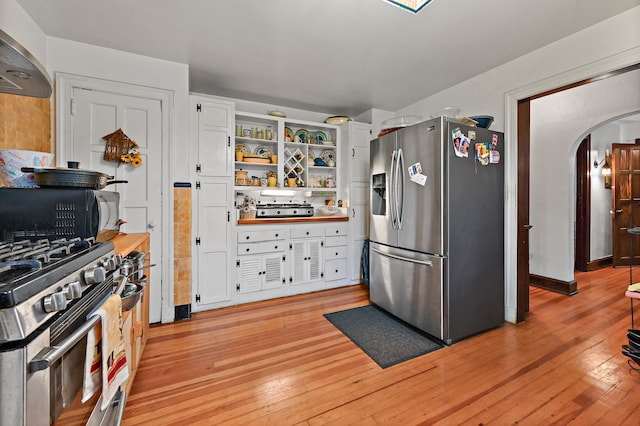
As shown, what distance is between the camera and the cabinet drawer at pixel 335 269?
3.78m

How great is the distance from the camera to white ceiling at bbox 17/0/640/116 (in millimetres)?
1991

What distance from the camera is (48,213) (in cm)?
136

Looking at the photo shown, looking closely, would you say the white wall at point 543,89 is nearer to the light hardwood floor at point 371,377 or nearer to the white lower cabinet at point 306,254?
the light hardwood floor at point 371,377

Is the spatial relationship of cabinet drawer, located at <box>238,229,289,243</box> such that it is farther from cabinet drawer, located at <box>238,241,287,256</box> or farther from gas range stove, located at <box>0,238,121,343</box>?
gas range stove, located at <box>0,238,121,343</box>

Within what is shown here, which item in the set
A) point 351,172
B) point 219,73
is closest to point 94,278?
point 219,73

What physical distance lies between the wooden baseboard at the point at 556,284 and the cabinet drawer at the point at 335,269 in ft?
8.89

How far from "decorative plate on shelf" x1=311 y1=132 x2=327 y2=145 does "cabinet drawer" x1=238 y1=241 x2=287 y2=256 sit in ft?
5.53

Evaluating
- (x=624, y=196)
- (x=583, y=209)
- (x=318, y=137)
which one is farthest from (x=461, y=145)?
(x=624, y=196)

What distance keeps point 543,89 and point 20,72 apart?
3596 mm

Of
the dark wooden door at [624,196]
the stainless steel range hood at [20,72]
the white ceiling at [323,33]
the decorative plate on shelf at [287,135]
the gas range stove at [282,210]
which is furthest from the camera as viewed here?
the dark wooden door at [624,196]

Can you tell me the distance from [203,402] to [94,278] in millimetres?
1150

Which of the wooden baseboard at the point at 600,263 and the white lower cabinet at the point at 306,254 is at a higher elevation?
the white lower cabinet at the point at 306,254

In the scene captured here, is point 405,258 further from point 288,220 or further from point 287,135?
point 287,135

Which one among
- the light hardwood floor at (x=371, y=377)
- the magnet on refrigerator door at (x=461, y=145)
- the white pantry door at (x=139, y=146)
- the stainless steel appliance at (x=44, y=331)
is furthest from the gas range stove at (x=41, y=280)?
the magnet on refrigerator door at (x=461, y=145)
